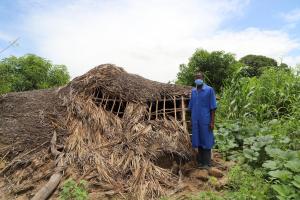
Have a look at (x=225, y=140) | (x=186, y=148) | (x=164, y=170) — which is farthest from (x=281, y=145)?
(x=164, y=170)

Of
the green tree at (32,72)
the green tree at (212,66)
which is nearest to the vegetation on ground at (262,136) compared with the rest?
the green tree at (212,66)

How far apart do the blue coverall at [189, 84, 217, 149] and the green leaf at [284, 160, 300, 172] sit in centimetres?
121

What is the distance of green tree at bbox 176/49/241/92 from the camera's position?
42.3 feet

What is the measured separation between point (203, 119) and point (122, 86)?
82.8 inches

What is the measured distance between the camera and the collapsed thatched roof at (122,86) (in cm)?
657

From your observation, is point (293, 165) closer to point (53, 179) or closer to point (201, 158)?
point (201, 158)

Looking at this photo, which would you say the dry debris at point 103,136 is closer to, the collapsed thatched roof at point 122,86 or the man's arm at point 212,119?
the collapsed thatched roof at point 122,86

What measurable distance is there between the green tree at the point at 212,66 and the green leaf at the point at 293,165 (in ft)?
28.4

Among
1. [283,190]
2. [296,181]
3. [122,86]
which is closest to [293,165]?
[296,181]

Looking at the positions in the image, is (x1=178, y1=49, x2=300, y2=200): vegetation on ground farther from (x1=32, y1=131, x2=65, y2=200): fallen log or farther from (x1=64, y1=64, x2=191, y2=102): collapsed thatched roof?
(x1=32, y1=131, x2=65, y2=200): fallen log

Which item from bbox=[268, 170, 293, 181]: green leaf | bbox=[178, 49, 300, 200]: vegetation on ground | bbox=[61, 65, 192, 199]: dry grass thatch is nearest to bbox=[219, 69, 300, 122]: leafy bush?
bbox=[178, 49, 300, 200]: vegetation on ground

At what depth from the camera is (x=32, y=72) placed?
16.6m

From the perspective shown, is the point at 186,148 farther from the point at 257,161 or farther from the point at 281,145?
the point at 281,145

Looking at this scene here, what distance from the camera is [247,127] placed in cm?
633
